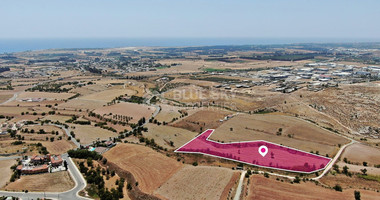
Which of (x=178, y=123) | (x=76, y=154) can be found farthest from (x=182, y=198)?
(x=178, y=123)

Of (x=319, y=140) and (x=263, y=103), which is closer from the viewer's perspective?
(x=319, y=140)

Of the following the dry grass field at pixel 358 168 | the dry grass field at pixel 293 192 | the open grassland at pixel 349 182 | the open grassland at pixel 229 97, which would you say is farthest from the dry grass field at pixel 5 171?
the open grassland at pixel 229 97

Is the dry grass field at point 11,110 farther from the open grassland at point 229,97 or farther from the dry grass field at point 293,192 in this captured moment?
the dry grass field at point 293,192

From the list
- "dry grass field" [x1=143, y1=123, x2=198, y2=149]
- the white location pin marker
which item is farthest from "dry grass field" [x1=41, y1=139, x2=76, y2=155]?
the white location pin marker

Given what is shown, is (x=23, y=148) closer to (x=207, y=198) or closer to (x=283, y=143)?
(x=207, y=198)

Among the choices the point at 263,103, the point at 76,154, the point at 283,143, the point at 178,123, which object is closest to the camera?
the point at 76,154
